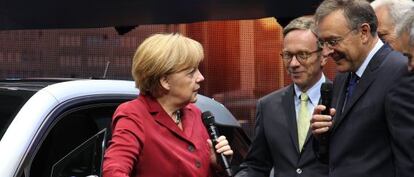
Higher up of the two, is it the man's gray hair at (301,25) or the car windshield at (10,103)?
the man's gray hair at (301,25)

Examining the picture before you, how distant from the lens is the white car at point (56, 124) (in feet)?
8.91

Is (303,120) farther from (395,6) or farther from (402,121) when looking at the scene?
(402,121)

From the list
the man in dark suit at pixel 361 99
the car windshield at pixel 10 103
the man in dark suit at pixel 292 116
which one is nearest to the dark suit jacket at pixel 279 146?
the man in dark suit at pixel 292 116

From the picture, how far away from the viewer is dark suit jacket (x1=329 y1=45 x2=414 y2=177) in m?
2.18

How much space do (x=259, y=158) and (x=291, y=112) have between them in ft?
0.81

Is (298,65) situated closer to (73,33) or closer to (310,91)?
(310,91)

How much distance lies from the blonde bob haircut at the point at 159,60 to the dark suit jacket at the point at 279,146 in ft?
1.99

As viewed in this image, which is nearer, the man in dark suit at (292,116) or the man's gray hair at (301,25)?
the man in dark suit at (292,116)

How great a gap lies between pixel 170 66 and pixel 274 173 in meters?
0.79

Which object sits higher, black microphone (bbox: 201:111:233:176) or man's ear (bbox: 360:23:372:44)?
man's ear (bbox: 360:23:372:44)

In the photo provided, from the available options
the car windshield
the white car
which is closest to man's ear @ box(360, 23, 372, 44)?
the white car

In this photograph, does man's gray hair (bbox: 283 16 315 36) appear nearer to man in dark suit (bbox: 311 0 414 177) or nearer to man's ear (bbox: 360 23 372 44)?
man in dark suit (bbox: 311 0 414 177)

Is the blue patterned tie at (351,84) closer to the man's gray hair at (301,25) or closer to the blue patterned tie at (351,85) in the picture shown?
the blue patterned tie at (351,85)

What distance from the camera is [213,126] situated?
8.23ft
